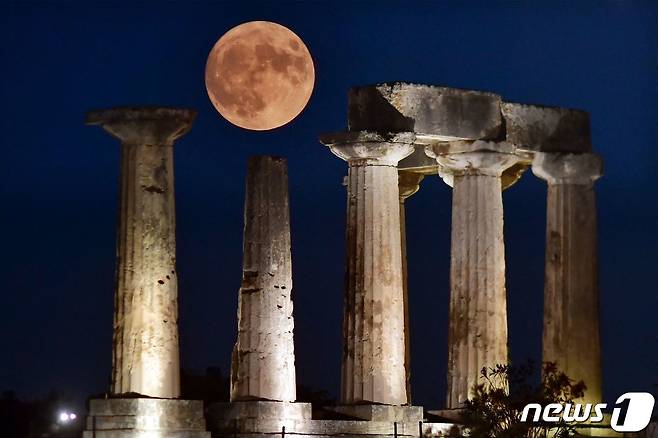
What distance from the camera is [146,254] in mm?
94875

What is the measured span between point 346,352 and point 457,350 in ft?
21.1

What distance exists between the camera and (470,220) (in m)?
110

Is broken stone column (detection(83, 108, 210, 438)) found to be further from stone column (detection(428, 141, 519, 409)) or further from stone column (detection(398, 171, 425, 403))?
stone column (detection(398, 171, 425, 403))

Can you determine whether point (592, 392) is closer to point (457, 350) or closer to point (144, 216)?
point (457, 350)

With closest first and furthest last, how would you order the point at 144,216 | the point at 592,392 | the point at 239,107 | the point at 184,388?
the point at 144,216 → the point at 239,107 → the point at 592,392 → the point at 184,388

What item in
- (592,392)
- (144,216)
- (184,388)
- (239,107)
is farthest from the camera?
(184,388)

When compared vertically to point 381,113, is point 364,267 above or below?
below

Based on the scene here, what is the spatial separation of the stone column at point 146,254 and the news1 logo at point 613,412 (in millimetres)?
19474

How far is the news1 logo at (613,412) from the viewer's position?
355 feet

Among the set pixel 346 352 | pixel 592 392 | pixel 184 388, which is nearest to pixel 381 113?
pixel 346 352

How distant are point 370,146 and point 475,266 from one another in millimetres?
8478

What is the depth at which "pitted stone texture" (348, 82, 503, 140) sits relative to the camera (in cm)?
10594

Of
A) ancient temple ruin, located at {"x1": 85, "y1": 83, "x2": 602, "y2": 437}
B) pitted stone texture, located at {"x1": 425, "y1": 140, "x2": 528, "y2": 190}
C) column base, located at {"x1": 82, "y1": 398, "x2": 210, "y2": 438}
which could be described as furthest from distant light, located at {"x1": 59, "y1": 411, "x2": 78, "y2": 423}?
pitted stone texture, located at {"x1": 425, "y1": 140, "x2": 528, "y2": 190}

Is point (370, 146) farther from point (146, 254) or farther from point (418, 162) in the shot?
point (146, 254)
